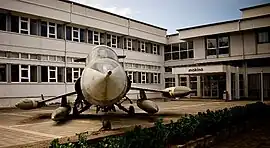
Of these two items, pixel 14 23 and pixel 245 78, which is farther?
pixel 245 78

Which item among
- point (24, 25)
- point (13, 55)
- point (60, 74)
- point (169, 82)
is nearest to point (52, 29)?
point (24, 25)

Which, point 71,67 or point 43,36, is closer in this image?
point 43,36

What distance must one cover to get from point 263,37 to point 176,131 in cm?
2967

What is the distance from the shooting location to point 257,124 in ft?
40.7

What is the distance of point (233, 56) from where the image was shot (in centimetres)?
3553

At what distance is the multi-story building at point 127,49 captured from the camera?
26.2m

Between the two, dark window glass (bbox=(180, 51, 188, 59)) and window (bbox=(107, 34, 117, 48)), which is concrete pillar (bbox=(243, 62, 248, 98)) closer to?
dark window glass (bbox=(180, 51, 188, 59))

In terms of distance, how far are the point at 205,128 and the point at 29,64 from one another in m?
21.5

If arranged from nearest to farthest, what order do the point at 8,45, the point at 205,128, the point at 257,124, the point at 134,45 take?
1. the point at 205,128
2. the point at 257,124
3. the point at 8,45
4. the point at 134,45

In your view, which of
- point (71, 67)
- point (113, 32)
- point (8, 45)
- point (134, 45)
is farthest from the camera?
point (134, 45)

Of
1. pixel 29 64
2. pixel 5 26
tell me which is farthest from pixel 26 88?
pixel 5 26

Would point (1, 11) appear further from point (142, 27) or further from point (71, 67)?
point (142, 27)

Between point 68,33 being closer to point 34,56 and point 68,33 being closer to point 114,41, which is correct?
point 34,56

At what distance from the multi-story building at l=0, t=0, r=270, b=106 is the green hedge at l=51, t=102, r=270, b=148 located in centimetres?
2041
